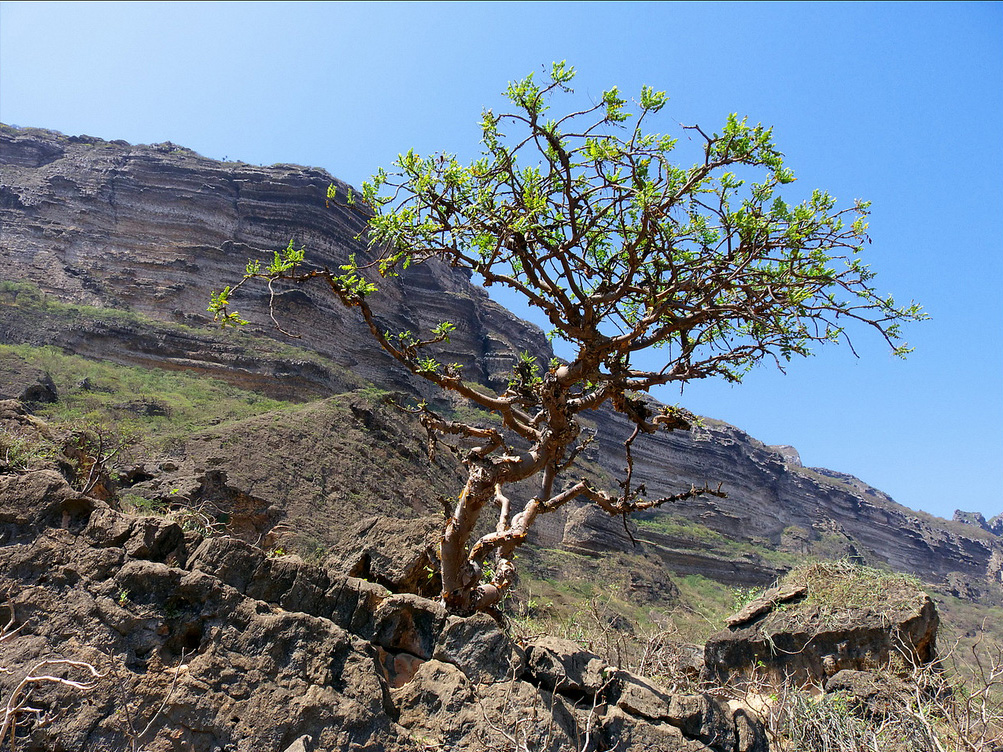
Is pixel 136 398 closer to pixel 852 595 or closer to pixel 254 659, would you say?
pixel 254 659

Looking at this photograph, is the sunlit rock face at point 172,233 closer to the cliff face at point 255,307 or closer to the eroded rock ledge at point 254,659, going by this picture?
the cliff face at point 255,307

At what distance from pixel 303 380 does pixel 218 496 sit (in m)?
19.5

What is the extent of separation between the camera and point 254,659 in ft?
14.1

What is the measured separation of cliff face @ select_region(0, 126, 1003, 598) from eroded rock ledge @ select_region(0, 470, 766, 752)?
29.2 metres

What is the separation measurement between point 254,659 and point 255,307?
148 ft

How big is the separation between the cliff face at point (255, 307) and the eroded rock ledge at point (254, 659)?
29.2m

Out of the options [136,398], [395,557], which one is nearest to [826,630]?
[395,557]

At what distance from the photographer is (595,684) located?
520cm

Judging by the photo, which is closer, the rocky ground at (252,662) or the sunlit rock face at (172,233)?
the rocky ground at (252,662)

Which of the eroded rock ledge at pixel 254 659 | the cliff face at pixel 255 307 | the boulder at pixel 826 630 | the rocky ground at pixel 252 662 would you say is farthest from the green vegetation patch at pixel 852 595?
the cliff face at pixel 255 307

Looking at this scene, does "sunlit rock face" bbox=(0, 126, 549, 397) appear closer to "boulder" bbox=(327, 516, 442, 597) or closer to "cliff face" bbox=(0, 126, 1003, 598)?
"cliff face" bbox=(0, 126, 1003, 598)

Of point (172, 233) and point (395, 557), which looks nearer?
point (395, 557)

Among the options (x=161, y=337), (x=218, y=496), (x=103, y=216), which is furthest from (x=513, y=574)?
(x=103, y=216)

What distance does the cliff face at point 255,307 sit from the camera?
1558 inches
